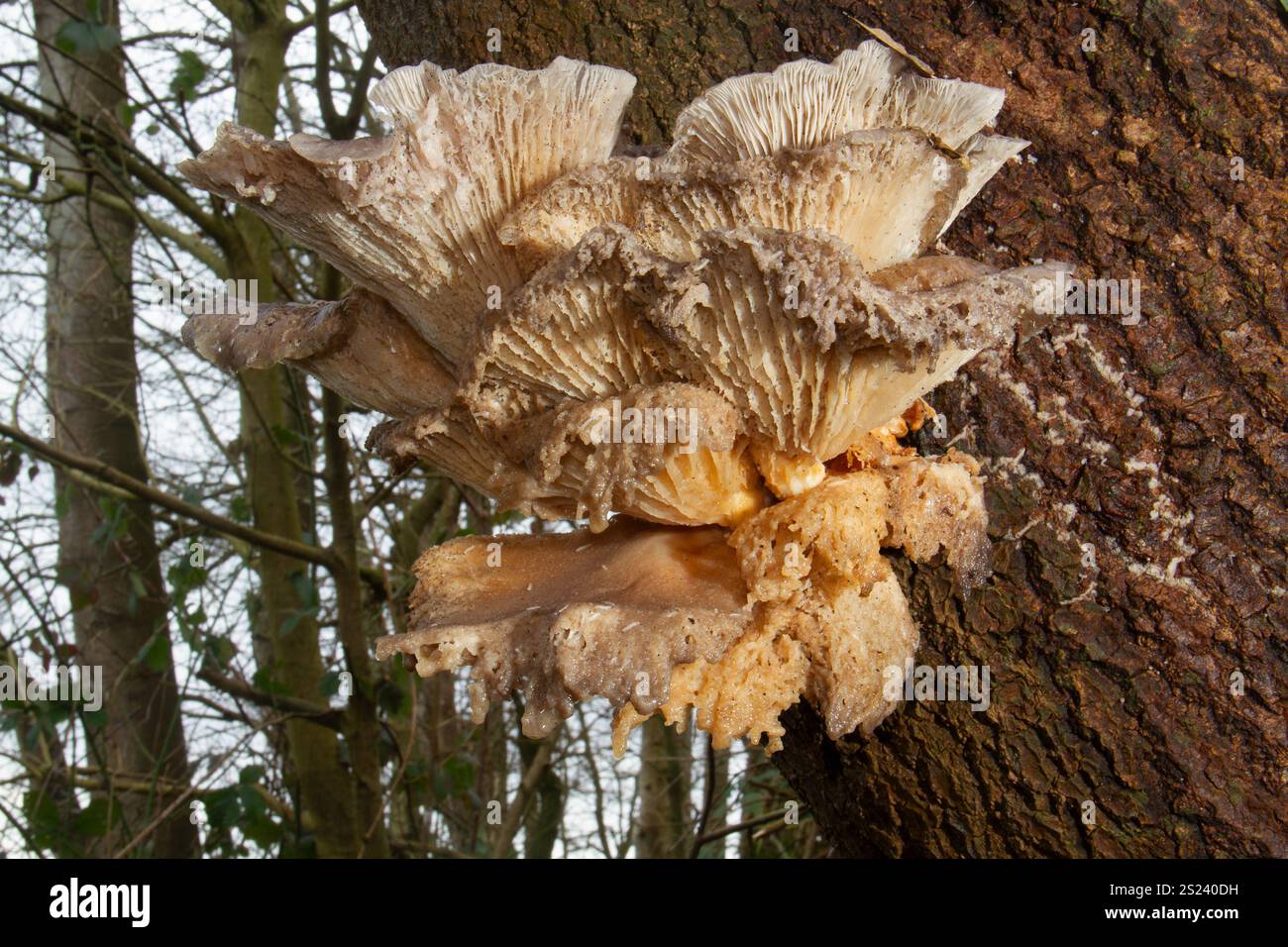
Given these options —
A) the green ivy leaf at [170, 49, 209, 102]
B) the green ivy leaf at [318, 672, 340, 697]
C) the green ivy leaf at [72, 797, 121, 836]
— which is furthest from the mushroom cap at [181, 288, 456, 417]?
the green ivy leaf at [72, 797, 121, 836]

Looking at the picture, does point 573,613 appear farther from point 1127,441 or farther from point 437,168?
point 1127,441

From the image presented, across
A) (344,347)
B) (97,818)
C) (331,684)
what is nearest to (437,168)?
(344,347)

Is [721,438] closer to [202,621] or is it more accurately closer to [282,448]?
[282,448]

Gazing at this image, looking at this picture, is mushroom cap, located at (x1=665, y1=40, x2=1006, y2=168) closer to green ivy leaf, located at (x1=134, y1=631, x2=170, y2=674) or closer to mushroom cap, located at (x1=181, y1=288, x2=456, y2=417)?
mushroom cap, located at (x1=181, y1=288, x2=456, y2=417)

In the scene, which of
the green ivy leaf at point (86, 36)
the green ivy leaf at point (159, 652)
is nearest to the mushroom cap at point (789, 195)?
the green ivy leaf at point (86, 36)

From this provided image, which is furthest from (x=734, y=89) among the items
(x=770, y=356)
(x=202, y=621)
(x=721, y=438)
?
(x=202, y=621)
